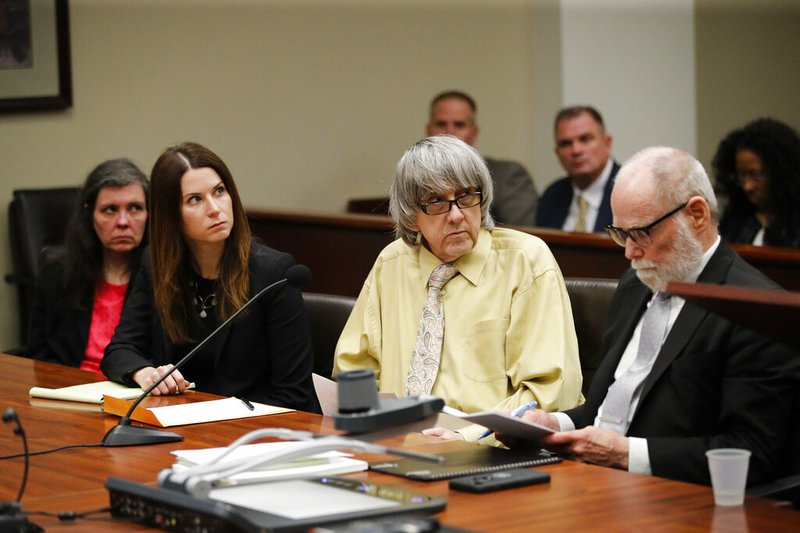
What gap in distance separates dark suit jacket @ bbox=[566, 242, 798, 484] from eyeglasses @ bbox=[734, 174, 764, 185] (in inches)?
117

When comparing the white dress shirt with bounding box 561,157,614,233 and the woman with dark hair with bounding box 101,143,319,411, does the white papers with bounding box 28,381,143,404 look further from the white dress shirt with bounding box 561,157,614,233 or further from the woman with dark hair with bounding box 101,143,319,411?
the white dress shirt with bounding box 561,157,614,233

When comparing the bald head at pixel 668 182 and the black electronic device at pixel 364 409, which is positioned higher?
the bald head at pixel 668 182

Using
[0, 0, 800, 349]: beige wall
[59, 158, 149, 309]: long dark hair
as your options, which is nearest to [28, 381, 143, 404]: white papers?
[59, 158, 149, 309]: long dark hair

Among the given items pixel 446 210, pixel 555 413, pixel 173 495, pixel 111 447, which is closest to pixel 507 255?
pixel 446 210

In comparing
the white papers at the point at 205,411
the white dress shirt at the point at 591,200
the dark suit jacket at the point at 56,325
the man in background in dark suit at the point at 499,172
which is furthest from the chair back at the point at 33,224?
the white papers at the point at 205,411

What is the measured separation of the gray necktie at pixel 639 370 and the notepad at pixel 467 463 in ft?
1.30

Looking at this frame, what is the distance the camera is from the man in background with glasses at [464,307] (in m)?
3.18

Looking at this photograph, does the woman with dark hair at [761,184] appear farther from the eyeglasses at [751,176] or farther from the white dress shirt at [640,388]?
the white dress shirt at [640,388]

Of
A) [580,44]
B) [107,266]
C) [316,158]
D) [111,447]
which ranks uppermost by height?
[580,44]

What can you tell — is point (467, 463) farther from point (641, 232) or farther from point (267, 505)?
point (641, 232)

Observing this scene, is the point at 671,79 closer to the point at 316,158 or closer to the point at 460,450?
the point at 316,158

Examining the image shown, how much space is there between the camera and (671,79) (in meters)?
7.85

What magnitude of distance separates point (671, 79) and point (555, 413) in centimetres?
528

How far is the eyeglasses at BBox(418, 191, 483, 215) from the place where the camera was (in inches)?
129
